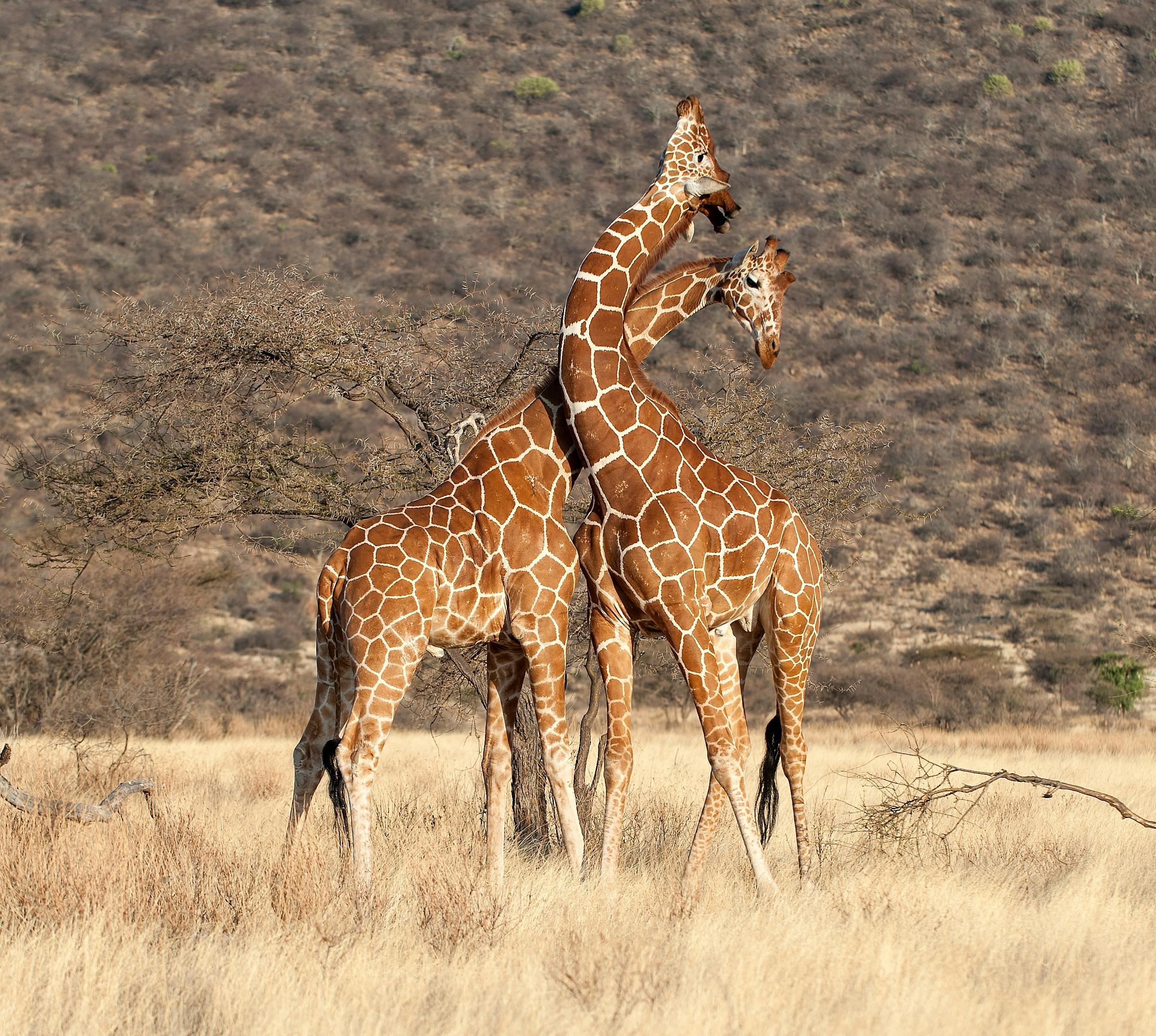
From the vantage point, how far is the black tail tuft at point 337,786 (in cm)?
746

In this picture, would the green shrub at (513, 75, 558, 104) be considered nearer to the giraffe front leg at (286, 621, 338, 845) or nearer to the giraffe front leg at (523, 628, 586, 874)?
the giraffe front leg at (286, 621, 338, 845)

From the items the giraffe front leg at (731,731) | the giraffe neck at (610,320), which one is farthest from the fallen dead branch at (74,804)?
the giraffe neck at (610,320)

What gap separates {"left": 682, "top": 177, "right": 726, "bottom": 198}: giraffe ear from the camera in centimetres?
827

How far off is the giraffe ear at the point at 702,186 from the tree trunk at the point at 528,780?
3.99 m

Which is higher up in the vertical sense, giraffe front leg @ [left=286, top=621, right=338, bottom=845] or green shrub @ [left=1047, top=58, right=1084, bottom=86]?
green shrub @ [left=1047, top=58, right=1084, bottom=86]

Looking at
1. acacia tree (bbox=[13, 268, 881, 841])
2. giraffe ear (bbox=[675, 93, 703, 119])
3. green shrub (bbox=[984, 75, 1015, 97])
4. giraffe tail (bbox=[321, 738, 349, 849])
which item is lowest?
giraffe tail (bbox=[321, 738, 349, 849])

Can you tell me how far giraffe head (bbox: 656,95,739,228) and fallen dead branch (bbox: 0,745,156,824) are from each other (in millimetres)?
5358

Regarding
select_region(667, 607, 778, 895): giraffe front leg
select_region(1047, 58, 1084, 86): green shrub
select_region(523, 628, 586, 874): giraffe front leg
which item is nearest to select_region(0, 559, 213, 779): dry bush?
select_region(523, 628, 586, 874): giraffe front leg

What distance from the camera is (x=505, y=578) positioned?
782 cm

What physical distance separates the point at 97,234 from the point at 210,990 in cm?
3594

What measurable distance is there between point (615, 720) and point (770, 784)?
5.85 ft

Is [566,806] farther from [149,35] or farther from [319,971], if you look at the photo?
[149,35]

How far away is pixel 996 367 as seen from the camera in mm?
36125

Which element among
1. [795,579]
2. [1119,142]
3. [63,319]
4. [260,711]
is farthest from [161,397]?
[1119,142]
